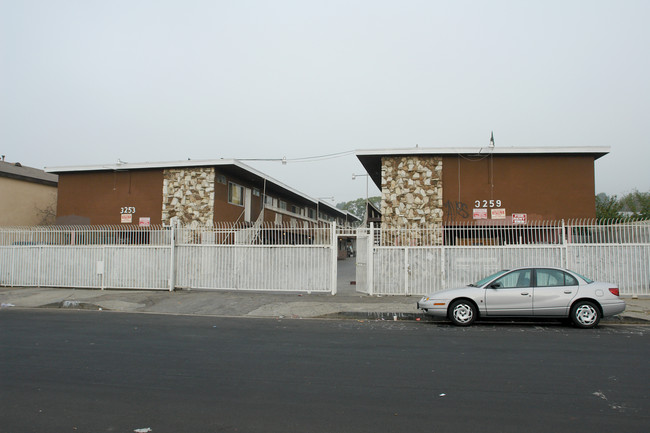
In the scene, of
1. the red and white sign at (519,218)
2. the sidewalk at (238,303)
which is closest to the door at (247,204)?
the sidewalk at (238,303)

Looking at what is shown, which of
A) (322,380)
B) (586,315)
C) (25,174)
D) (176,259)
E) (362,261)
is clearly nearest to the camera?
(322,380)

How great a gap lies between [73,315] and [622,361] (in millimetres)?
12986

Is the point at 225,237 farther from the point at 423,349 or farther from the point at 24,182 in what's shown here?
the point at 24,182

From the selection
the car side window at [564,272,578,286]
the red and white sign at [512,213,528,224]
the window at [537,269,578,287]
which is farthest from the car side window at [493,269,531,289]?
the red and white sign at [512,213,528,224]

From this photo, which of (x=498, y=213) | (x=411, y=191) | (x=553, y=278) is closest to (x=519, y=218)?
(x=498, y=213)

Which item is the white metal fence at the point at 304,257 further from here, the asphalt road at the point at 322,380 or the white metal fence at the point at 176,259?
the asphalt road at the point at 322,380

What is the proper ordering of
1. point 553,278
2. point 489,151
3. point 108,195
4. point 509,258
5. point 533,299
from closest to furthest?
point 533,299 → point 553,278 → point 509,258 → point 489,151 → point 108,195

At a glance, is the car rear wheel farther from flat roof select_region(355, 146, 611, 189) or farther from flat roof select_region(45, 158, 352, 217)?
flat roof select_region(45, 158, 352, 217)

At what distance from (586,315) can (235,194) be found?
61.4ft

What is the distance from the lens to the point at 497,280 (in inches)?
444

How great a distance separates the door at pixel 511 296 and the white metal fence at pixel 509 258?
13.4 ft

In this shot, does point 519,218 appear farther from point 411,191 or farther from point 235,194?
point 235,194

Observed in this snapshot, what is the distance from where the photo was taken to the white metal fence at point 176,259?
16672mm

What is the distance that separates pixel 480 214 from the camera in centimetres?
2002
